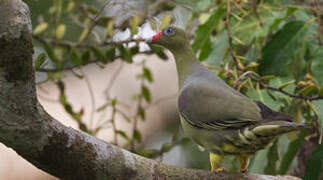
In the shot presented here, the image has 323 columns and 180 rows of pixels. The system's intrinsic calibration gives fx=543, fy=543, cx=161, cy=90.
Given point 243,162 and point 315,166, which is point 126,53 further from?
point 315,166

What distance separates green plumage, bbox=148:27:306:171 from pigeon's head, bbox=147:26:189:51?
264 mm

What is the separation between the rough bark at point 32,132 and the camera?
1.66m

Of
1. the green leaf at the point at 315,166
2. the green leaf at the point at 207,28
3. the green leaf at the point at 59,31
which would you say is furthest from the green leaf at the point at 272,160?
the green leaf at the point at 59,31

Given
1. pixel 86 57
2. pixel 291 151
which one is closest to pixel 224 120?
pixel 291 151

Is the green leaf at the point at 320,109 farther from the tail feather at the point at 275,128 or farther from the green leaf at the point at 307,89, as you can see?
the tail feather at the point at 275,128

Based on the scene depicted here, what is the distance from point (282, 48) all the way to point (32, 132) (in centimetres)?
194

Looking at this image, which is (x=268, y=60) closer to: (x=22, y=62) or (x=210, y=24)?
(x=210, y=24)

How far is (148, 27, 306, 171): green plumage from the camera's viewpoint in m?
2.38

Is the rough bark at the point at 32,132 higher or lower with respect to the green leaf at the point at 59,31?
higher

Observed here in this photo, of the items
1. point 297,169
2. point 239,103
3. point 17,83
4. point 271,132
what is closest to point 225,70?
point 239,103

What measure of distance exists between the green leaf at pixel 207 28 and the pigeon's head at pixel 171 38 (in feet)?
0.83

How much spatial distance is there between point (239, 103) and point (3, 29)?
4.21 ft

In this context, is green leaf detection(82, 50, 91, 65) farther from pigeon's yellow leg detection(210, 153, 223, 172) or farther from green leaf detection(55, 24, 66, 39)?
pigeon's yellow leg detection(210, 153, 223, 172)

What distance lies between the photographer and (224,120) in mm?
2535
